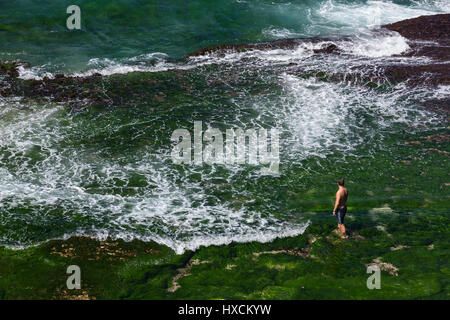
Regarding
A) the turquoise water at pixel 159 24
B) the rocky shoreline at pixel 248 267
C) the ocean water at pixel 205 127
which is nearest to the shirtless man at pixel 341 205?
the rocky shoreline at pixel 248 267

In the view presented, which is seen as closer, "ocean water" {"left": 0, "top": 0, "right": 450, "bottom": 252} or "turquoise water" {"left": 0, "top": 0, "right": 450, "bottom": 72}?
"ocean water" {"left": 0, "top": 0, "right": 450, "bottom": 252}

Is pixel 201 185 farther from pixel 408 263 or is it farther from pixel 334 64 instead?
pixel 334 64

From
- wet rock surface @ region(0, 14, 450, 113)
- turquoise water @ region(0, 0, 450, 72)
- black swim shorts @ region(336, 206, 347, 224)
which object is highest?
turquoise water @ region(0, 0, 450, 72)

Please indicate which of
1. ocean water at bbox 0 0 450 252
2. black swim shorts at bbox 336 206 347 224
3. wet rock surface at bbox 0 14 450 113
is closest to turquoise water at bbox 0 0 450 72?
ocean water at bbox 0 0 450 252

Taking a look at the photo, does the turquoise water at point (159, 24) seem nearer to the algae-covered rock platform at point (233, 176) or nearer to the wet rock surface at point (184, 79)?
the algae-covered rock platform at point (233, 176)

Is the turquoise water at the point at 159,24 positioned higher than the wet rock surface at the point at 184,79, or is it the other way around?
the turquoise water at the point at 159,24

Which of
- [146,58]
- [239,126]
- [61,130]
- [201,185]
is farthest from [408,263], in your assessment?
[146,58]

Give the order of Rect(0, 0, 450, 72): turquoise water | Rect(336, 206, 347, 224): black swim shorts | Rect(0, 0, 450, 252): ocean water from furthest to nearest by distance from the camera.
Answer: Rect(0, 0, 450, 72): turquoise water, Rect(0, 0, 450, 252): ocean water, Rect(336, 206, 347, 224): black swim shorts

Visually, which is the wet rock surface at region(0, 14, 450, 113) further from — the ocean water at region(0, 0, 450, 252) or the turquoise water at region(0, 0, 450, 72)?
the turquoise water at region(0, 0, 450, 72)

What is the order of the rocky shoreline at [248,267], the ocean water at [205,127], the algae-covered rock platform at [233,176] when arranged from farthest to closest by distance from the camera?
the ocean water at [205,127]
the algae-covered rock platform at [233,176]
the rocky shoreline at [248,267]
